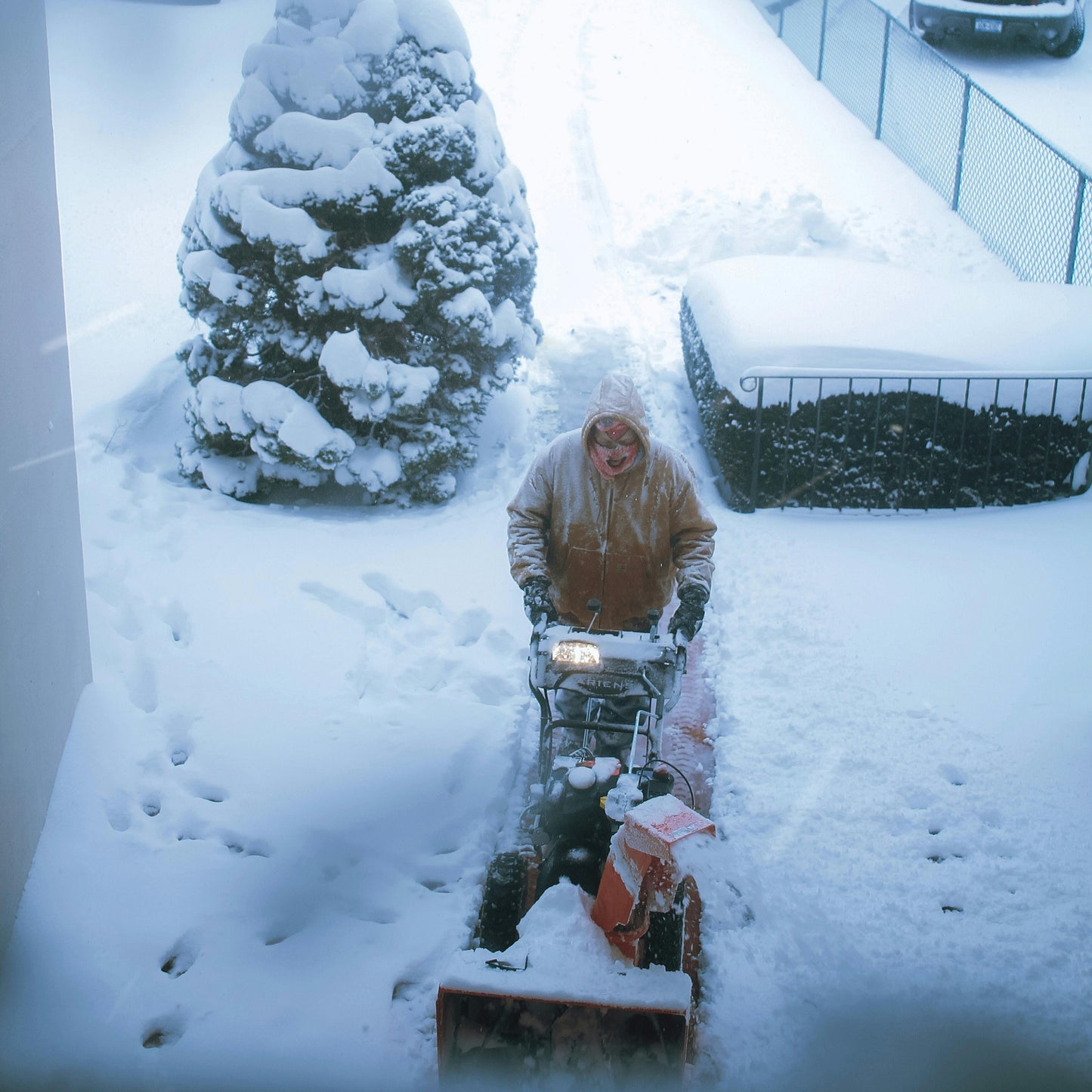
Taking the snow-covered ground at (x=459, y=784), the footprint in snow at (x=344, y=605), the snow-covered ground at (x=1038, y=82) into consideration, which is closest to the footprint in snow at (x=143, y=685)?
the snow-covered ground at (x=459, y=784)

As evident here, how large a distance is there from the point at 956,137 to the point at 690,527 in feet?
43.4

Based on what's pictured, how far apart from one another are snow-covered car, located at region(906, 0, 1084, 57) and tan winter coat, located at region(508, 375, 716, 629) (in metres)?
15.2

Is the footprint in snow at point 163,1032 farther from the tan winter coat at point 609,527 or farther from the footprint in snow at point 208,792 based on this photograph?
the tan winter coat at point 609,527

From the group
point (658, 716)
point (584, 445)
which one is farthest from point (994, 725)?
point (584, 445)

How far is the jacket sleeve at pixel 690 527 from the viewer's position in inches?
150

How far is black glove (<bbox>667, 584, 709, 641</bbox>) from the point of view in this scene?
3516 millimetres

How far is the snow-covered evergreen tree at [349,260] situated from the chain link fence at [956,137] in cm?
751

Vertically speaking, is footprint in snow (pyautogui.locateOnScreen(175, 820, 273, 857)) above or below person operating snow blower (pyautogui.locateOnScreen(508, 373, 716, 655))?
below

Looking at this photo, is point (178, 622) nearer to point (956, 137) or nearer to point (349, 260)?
point (349, 260)

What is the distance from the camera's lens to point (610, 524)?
3.92 meters

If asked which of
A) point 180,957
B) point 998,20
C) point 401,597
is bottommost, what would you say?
point 401,597

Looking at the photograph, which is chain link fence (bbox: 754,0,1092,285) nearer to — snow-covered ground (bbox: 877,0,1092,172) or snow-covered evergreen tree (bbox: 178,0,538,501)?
snow-covered ground (bbox: 877,0,1092,172)

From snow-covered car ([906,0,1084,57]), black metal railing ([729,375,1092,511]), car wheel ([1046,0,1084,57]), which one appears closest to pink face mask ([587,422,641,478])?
black metal railing ([729,375,1092,511])

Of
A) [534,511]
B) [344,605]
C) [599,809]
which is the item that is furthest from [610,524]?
[344,605]
